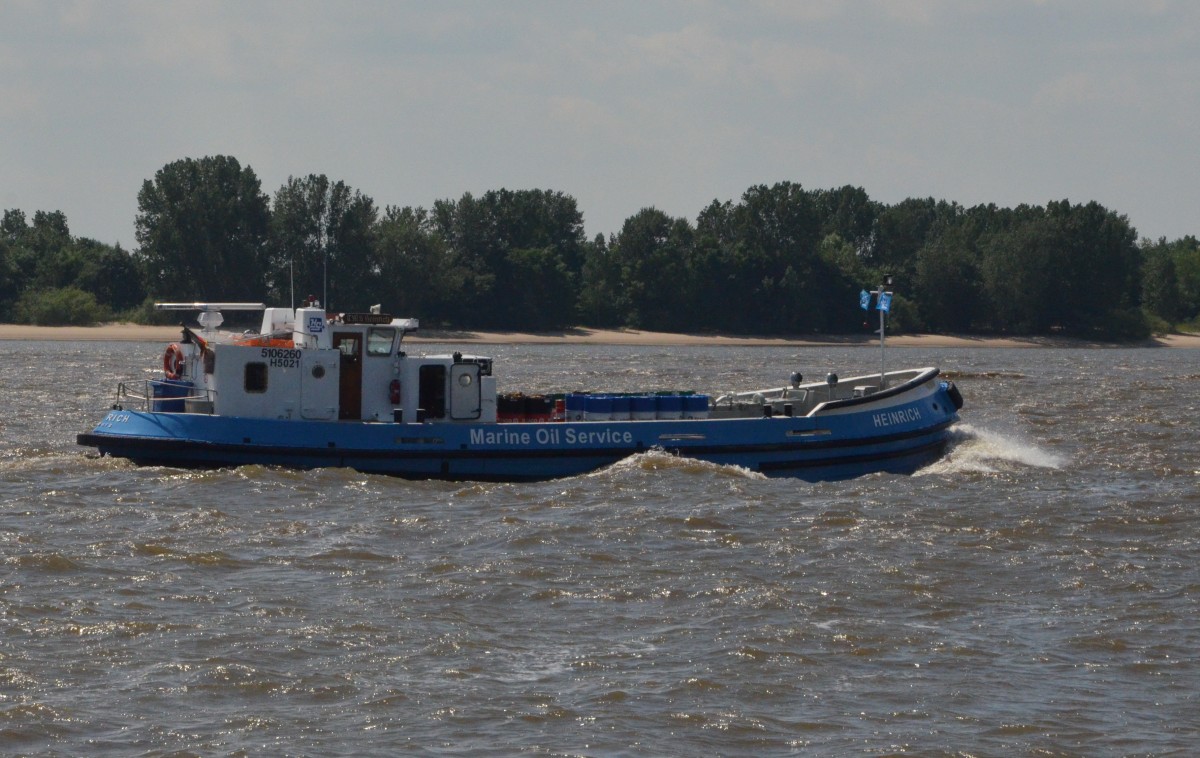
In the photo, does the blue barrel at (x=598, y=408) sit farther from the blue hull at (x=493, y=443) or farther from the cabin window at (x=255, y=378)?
the cabin window at (x=255, y=378)

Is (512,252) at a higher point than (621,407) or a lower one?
higher

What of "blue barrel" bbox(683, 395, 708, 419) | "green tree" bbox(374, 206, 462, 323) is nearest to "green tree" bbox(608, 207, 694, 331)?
"green tree" bbox(374, 206, 462, 323)

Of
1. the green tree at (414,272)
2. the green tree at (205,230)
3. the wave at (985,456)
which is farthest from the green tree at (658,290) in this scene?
the wave at (985,456)

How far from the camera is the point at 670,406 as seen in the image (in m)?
27.8

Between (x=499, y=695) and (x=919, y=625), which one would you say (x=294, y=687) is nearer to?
(x=499, y=695)

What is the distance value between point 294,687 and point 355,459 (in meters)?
11.8

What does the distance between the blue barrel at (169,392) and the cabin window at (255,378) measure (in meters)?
1.17

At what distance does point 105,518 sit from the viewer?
22359 mm

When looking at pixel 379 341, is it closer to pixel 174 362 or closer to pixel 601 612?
pixel 174 362

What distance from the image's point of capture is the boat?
2605 cm

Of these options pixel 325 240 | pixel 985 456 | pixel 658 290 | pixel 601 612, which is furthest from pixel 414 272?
pixel 601 612

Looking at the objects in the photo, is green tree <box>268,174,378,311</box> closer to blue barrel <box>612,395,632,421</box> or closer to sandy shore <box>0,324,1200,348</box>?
sandy shore <box>0,324,1200,348</box>

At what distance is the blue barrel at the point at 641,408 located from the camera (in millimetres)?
27594

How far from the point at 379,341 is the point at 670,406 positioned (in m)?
4.95
